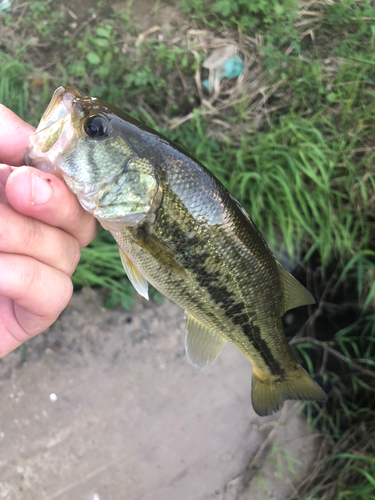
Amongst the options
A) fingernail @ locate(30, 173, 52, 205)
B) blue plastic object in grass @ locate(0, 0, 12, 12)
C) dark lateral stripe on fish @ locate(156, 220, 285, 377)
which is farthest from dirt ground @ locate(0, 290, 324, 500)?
blue plastic object in grass @ locate(0, 0, 12, 12)

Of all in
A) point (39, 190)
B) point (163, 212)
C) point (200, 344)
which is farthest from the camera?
point (200, 344)

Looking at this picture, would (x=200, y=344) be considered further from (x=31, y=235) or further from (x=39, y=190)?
(x=39, y=190)

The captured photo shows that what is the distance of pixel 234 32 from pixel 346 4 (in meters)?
1.04

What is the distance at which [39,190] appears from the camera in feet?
3.96

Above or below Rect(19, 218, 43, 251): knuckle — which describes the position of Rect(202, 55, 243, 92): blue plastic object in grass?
above

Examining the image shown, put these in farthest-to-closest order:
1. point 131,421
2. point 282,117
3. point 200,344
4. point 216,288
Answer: point 282,117
point 131,421
point 200,344
point 216,288

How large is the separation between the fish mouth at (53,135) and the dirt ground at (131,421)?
1626mm

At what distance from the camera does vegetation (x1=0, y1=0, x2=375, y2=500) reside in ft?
9.12

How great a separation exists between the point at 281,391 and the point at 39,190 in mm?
1735

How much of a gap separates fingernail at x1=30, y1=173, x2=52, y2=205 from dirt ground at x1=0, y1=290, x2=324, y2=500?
5.33 feet

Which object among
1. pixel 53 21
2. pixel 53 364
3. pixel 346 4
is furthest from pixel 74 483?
pixel 346 4

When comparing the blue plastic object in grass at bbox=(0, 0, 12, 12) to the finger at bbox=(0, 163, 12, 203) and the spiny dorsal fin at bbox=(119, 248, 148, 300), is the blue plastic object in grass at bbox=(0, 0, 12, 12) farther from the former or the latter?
the spiny dorsal fin at bbox=(119, 248, 148, 300)

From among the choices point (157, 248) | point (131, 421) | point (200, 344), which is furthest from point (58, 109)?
point (131, 421)

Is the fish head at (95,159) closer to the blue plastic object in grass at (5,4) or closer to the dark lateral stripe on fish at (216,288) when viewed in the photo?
the dark lateral stripe on fish at (216,288)
